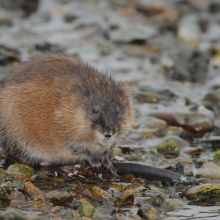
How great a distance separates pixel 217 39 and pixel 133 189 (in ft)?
38.5

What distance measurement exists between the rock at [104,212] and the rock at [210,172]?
1.89m

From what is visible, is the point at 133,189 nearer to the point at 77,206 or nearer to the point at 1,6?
the point at 77,206

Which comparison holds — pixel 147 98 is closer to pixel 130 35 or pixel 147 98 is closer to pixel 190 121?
pixel 190 121

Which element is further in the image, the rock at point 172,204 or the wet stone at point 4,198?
the rock at point 172,204

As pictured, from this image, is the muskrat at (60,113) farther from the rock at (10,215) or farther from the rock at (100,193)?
the rock at (10,215)

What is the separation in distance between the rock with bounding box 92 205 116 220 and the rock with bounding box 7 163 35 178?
4.58 feet

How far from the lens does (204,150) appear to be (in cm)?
784

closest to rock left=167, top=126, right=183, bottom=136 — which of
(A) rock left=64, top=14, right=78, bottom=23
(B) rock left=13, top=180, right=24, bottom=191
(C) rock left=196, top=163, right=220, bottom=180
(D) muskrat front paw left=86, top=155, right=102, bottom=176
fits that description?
(C) rock left=196, top=163, right=220, bottom=180

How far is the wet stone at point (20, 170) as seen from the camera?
6.04 metres

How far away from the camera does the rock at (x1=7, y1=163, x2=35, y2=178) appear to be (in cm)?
604

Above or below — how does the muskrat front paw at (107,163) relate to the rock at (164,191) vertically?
above

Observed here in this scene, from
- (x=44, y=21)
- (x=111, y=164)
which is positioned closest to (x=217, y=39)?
(x=44, y=21)

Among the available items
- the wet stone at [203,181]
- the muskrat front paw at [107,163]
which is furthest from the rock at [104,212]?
the wet stone at [203,181]

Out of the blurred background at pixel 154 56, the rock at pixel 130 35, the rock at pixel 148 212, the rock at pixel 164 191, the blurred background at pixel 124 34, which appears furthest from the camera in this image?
the rock at pixel 130 35
